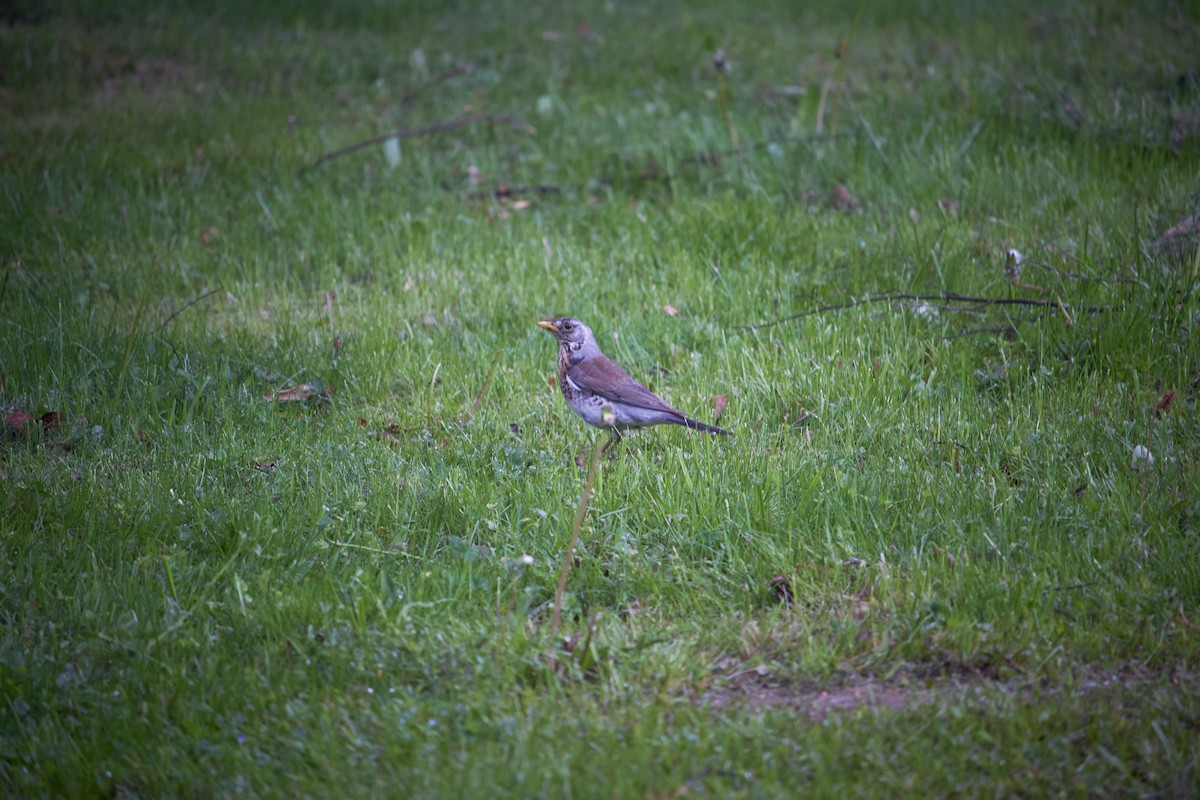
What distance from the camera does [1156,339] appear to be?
5.54 m

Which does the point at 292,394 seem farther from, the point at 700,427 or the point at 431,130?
the point at 431,130

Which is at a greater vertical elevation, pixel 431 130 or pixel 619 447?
pixel 431 130

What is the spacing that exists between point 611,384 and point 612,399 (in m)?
0.09

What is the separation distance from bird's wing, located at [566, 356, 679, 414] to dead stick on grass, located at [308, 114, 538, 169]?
4.31 metres

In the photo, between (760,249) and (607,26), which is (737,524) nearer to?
(760,249)

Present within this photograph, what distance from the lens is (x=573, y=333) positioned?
6012 millimetres

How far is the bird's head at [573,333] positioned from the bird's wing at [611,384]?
1.08 feet

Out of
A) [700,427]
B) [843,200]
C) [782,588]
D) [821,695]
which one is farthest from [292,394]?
[843,200]

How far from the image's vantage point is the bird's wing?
534cm

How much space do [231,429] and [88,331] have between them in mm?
1556

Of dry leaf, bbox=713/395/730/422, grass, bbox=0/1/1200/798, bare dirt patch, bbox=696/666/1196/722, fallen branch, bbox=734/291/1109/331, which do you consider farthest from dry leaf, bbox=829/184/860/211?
bare dirt patch, bbox=696/666/1196/722

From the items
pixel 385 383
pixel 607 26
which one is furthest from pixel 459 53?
pixel 385 383

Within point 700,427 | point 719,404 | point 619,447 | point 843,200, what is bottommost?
point 619,447

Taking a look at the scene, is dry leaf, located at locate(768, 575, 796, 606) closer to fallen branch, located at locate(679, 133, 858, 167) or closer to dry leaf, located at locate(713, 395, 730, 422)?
dry leaf, located at locate(713, 395, 730, 422)
